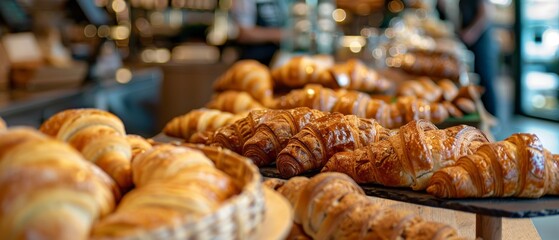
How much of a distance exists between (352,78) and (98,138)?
6.24 feet

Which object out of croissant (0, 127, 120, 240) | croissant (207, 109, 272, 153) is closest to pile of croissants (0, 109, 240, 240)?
croissant (0, 127, 120, 240)

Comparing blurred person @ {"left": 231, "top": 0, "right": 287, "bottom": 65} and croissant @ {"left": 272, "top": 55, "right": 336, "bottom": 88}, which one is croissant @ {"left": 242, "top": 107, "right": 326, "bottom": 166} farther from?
blurred person @ {"left": 231, "top": 0, "right": 287, "bottom": 65}

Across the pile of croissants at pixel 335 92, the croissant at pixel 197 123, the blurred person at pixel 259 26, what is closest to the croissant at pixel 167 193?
the croissant at pixel 197 123

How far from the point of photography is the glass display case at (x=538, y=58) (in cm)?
902

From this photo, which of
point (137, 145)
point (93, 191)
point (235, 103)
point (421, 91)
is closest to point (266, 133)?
point (137, 145)

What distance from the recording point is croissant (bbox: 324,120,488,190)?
1.31 meters

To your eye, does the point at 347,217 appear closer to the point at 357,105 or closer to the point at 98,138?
the point at 98,138

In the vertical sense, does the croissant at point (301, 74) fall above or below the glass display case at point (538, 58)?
above

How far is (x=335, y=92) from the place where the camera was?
223cm

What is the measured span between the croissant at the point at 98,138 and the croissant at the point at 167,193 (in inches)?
1.1

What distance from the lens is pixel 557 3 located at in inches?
347

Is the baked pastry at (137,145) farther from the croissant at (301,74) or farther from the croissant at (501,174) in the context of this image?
the croissant at (301,74)

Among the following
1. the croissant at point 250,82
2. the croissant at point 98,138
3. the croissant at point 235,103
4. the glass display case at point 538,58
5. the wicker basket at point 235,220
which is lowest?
the glass display case at point 538,58

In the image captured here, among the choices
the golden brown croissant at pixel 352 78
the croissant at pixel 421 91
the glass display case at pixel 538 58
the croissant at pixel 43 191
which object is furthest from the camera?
the glass display case at pixel 538 58
